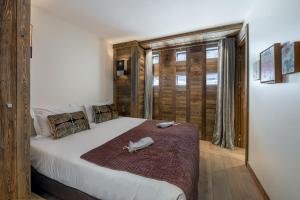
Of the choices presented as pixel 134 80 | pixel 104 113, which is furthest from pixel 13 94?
pixel 134 80

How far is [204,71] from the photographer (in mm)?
3646

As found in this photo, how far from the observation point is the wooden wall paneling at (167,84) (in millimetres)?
3955

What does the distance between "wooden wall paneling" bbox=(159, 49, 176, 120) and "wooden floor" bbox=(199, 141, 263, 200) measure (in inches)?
51.5

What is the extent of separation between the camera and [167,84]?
402cm

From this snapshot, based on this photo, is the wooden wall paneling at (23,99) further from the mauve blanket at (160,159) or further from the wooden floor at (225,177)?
the wooden floor at (225,177)

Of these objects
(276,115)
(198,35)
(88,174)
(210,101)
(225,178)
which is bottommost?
(225,178)

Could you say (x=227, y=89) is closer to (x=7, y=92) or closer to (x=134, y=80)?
(x=134, y=80)

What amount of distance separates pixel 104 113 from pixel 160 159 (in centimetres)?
192

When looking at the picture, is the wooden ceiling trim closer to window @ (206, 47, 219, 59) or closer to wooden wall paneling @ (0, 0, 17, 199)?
window @ (206, 47, 219, 59)

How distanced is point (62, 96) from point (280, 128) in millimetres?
3065

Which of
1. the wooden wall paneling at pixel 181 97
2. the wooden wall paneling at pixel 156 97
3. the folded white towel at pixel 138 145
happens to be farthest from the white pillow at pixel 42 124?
the wooden wall paneling at pixel 181 97

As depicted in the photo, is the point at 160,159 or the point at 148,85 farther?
the point at 148,85

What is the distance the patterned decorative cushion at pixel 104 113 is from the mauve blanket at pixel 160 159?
104 centimetres

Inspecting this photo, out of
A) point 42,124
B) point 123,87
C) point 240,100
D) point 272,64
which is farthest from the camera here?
point 123,87
